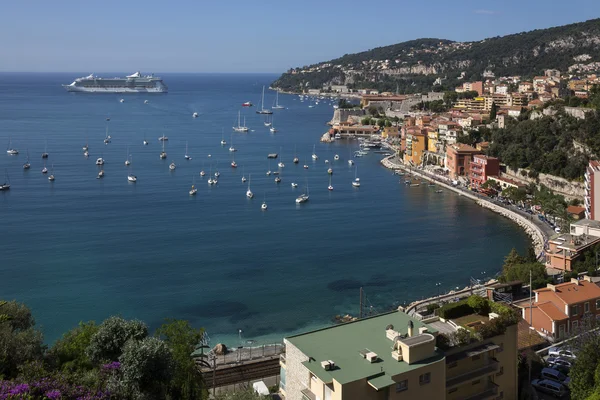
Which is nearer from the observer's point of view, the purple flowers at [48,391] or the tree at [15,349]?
the purple flowers at [48,391]

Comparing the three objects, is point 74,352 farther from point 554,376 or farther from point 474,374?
point 554,376

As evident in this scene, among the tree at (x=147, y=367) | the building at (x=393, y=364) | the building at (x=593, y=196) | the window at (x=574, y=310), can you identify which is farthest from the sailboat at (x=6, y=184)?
the building at (x=393, y=364)

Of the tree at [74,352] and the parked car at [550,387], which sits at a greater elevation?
the tree at [74,352]

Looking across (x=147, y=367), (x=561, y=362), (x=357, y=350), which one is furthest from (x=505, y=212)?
(x=147, y=367)

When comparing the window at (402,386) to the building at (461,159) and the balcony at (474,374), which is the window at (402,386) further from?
the building at (461,159)

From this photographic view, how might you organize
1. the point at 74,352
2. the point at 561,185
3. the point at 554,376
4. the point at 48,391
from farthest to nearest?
the point at 561,185 < the point at 554,376 < the point at 74,352 < the point at 48,391

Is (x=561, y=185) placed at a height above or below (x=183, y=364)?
below

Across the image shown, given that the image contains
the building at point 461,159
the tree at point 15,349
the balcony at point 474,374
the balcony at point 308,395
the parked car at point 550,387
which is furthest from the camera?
the building at point 461,159
